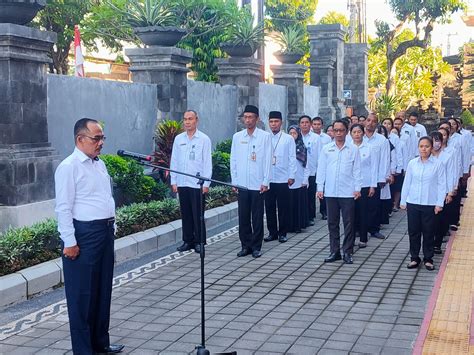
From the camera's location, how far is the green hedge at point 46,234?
766 cm

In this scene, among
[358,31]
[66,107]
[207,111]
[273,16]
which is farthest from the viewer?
[273,16]

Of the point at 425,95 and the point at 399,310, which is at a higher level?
the point at 425,95

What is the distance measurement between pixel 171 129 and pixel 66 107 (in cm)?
196

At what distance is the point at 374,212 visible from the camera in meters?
10.8

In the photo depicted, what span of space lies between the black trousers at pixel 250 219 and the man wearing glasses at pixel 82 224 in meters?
4.11

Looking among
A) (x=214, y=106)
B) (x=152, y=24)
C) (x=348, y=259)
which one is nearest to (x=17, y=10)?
(x=152, y=24)

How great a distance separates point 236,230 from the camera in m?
11.4

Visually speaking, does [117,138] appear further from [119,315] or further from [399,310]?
[399,310]

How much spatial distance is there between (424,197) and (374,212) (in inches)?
86.5

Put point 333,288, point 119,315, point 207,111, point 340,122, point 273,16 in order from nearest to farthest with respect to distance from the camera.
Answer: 1. point 119,315
2. point 333,288
3. point 340,122
4. point 207,111
5. point 273,16

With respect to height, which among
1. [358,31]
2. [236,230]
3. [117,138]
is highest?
[358,31]

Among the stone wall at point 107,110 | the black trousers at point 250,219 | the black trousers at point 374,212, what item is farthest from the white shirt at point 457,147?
the stone wall at point 107,110

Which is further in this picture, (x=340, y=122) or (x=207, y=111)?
(x=207, y=111)

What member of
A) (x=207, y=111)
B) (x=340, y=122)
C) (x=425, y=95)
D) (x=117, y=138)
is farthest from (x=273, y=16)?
(x=340, y=122)
